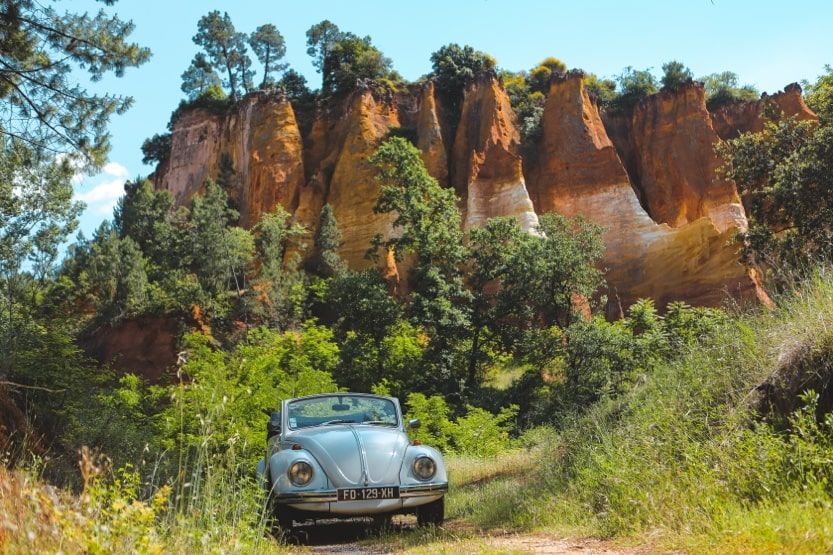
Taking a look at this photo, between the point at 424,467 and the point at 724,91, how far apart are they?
50930 mm

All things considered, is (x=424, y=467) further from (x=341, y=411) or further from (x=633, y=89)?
(x=633, y=89)

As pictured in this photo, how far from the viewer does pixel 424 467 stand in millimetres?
8953

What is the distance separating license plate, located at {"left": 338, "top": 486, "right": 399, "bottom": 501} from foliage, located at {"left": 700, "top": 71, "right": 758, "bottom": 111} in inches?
1961

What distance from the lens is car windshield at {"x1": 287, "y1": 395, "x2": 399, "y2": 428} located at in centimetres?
986

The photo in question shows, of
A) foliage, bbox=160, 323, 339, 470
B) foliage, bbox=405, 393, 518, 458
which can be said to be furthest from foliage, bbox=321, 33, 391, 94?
foliage, bbox=405, 393, 518, 458

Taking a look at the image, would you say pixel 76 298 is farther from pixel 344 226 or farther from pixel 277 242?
pixel 344 226

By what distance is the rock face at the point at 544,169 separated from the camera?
40781mm

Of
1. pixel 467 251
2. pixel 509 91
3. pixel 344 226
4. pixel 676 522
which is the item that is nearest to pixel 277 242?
pixel 344 226

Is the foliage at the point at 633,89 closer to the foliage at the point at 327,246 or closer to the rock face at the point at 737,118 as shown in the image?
the rock face at the point at 737,118

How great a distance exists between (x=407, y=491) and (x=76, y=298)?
152 feet

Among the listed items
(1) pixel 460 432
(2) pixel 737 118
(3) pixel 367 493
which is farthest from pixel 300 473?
(2) pixel 737 118

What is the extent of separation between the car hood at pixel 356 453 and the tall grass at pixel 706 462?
1.31 meters

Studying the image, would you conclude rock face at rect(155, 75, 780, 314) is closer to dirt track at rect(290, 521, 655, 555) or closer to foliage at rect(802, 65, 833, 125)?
foliage at rect(802, 65, 833, 125)

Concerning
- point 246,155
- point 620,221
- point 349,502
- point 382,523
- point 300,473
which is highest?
point 246,155
